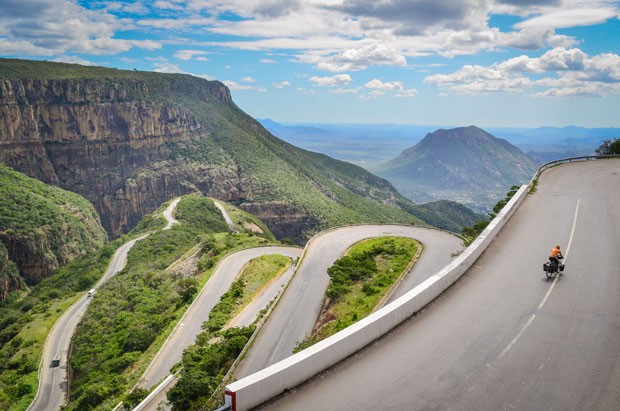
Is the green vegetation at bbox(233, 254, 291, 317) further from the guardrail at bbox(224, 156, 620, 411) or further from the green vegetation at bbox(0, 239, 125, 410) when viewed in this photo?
the guardrail at bbox(224, 156, 620, 411)

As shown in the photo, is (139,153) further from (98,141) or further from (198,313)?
(198,313)

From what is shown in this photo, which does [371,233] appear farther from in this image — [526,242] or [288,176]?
[288,176]

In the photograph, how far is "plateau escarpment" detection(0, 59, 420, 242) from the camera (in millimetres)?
120500

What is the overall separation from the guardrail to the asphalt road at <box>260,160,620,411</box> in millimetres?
205

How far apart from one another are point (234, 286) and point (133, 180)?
336 feet

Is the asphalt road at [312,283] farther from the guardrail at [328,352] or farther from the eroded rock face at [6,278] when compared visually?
the eroded rock face at [6,278]

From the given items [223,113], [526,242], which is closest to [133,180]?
[223,113]

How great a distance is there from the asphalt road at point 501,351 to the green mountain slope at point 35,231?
304 feet

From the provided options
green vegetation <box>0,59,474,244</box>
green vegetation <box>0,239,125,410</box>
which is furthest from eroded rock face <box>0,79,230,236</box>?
green vegetation <box>0,239,125,410</box>

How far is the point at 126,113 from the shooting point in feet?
455

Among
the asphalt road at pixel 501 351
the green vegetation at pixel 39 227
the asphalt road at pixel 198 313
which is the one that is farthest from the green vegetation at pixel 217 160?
the asphalt road at pixel 501 351

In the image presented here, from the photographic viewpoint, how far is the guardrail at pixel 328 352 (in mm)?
8805

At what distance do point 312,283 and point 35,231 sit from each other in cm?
8056

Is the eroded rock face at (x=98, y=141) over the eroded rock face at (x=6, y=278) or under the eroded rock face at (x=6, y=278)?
over
